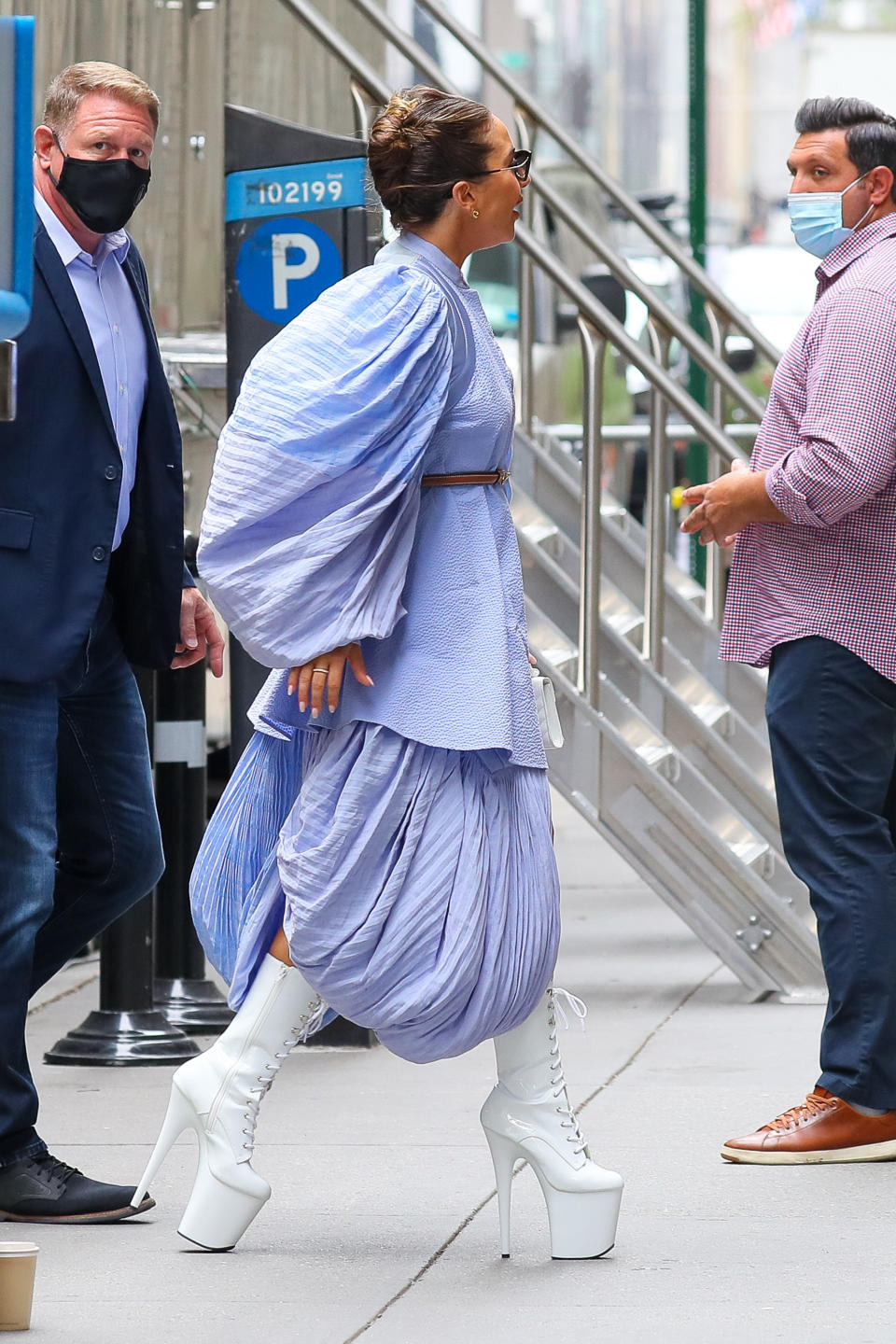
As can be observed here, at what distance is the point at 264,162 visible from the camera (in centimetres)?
538

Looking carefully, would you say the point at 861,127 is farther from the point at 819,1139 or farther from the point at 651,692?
the point at 651,692

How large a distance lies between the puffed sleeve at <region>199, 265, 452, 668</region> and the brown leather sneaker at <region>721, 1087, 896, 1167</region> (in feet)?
4.66

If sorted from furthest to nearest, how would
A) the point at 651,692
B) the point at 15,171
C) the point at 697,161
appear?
the point at 697,161 < the point at 651,692 < the point at 15,171

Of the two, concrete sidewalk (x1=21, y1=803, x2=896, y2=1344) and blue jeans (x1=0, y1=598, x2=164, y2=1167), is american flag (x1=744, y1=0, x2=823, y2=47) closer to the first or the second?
concrete sidewalk (x1=21, y1=803, x2=896, y2=1344)

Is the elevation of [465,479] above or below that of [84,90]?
below

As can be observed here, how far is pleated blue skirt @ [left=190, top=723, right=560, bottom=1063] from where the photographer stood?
3.43m

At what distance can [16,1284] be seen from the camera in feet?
10.5

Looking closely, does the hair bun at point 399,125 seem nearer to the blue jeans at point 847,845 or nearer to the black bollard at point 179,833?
the blue jeans at point 847,845

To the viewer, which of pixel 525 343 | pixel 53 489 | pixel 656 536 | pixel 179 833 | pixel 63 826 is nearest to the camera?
pixel 53 489

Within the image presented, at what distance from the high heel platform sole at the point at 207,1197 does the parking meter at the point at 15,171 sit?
1.35 metres

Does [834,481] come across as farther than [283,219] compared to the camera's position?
No

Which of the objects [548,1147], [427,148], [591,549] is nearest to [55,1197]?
[548,1147]

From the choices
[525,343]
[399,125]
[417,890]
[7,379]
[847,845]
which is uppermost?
[399,125]

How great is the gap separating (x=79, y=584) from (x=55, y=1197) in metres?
1.03
